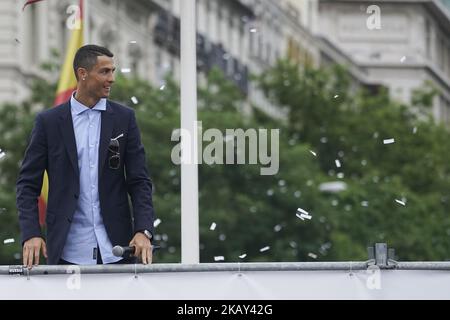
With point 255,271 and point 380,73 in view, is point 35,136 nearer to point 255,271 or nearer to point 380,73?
point 255,271

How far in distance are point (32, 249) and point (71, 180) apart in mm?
391

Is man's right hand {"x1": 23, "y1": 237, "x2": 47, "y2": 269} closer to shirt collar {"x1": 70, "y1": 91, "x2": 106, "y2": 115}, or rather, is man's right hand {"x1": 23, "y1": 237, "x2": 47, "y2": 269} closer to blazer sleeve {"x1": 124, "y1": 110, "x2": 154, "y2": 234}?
blazer sleeve {"x1": 124, "y1": 110, "x2": 154, "y2": 234}

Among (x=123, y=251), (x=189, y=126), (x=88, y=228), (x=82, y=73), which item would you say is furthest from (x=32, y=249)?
(x=189, y=126)

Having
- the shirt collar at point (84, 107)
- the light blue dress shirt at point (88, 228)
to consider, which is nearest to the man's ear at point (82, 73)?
the shirt collar at point (84, 107)

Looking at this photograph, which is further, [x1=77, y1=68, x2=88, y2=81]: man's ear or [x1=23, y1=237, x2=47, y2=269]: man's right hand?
[x1=77, y1=68, x2=88, y2=81]: man's ear

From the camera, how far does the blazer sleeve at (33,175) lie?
29.8 ft

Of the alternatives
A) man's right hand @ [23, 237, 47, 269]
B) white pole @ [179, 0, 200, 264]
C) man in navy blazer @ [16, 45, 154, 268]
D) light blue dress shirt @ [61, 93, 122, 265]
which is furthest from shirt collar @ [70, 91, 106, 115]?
white pole @ [179, 0, 200, 264]

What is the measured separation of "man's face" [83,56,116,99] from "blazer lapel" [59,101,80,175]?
6.0 inches

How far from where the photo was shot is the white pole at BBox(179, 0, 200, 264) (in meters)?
10.5

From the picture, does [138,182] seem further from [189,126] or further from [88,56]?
[189,126]

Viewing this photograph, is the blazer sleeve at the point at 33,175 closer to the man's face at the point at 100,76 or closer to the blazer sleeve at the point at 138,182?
the man's face at the point at 100,76

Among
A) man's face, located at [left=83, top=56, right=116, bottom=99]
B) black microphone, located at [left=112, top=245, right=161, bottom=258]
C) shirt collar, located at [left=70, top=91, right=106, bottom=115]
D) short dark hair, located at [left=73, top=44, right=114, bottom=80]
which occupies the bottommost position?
black microphone, located at [left=112, top=245, right=161, bottom=258]

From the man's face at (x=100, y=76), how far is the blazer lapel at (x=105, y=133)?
88mm
